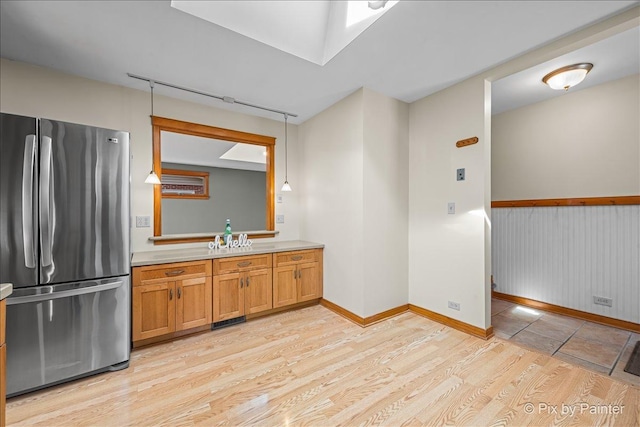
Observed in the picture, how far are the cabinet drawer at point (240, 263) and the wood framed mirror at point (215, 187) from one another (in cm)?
69

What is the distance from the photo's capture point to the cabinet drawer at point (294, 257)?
3105 mm

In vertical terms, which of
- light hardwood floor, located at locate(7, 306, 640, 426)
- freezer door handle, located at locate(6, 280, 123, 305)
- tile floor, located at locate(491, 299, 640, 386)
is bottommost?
light hardwood floor, located at locate(7, 306, 640, 426)

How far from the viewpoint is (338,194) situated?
3.18m

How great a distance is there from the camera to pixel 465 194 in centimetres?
269

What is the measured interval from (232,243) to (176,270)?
0.85 metres

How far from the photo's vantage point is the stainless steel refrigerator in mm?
1722

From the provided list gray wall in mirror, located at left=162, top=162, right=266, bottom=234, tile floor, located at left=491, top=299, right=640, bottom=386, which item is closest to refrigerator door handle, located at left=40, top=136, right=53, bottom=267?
gray wall in mirror, located at left=162, top=162, right=266, bottom=234

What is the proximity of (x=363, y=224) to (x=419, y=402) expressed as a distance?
1595 millimetres

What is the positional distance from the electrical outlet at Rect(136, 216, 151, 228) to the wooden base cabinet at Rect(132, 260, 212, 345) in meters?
0.75

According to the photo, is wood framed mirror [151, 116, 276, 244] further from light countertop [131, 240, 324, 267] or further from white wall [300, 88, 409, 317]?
white wall [300, 88, 409, 317]

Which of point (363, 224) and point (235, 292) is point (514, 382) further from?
point (235, 292)

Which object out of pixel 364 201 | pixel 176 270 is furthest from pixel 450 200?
pixel 176 270

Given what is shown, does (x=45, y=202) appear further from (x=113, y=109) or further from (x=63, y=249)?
(x=113, y=109)

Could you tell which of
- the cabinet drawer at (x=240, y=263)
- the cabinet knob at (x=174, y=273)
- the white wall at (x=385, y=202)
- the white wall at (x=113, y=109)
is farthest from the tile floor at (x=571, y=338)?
the white wall at (x=113, y=109)
